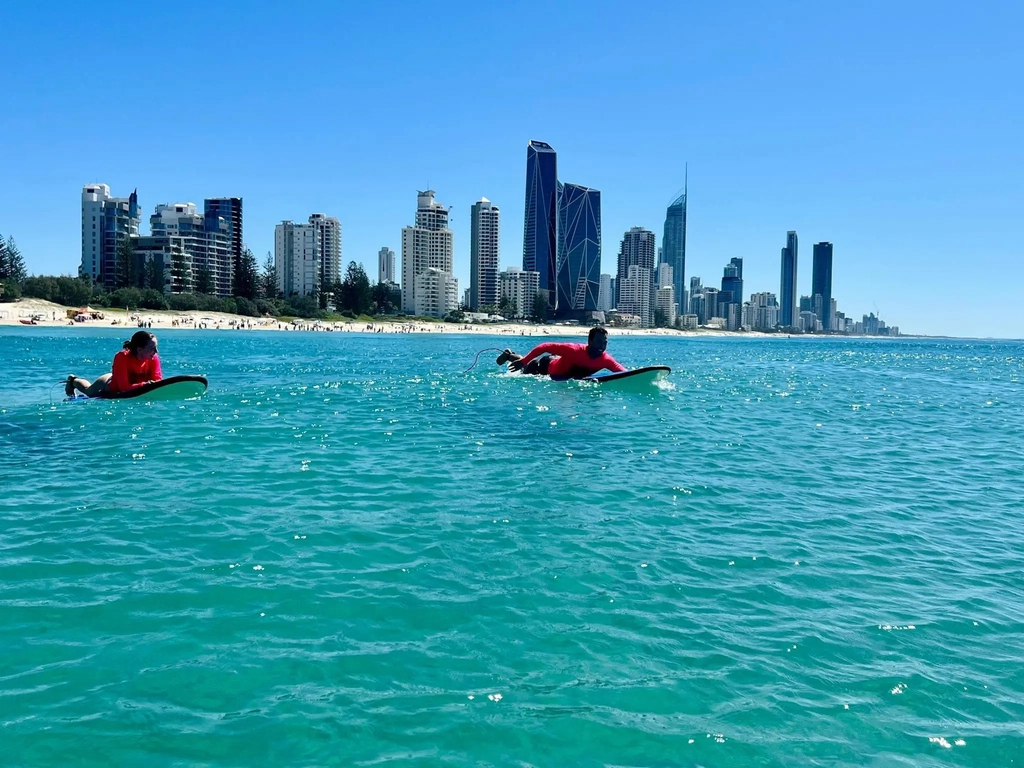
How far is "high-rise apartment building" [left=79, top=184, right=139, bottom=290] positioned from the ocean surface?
18954 centimetres

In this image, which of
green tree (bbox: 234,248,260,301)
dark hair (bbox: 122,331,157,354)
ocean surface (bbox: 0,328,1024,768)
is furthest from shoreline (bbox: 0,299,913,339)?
ocean surface (bbox: 0,328,1024,768)

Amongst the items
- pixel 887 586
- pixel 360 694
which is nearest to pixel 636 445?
pixel 887 586

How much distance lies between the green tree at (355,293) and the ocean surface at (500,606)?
17112 cm

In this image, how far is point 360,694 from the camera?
533 cm

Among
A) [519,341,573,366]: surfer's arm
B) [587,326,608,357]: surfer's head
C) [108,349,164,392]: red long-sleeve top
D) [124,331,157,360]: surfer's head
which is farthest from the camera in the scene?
[519,341,573,366]: surfer's arm

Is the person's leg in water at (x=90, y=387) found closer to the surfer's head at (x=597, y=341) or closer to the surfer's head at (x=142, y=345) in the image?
the surfer's head at (x=142, y=345)

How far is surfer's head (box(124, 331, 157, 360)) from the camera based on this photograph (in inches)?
896

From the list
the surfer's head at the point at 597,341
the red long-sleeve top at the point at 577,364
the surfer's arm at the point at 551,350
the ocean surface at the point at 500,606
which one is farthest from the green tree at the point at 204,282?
the ocean surface at the point at 500,606

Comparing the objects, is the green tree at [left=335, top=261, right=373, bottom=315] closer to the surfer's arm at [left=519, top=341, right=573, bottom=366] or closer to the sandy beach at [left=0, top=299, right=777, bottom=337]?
the sandy beach at [left=0, top=299, right=777, bottom=337]

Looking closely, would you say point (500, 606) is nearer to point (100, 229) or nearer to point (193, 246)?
point (193, 246)

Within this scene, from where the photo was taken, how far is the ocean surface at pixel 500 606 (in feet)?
16.2

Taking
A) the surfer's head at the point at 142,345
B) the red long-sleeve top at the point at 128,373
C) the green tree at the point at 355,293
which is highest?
the green tree at the point at 355,293

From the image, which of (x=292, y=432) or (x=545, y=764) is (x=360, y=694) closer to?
(x=545, y=764)

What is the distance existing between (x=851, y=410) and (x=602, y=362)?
9.72m
